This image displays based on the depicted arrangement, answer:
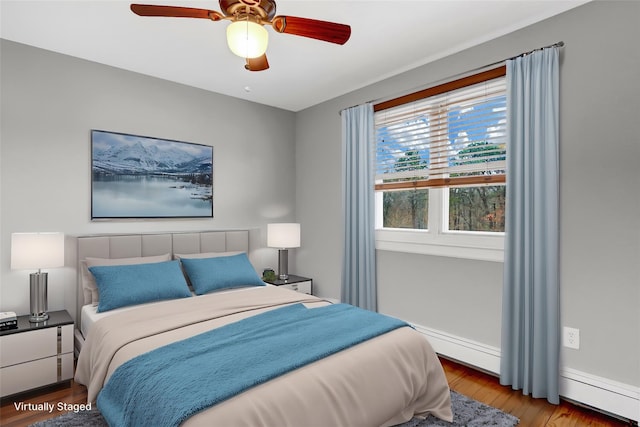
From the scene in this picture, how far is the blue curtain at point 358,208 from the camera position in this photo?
3.60m

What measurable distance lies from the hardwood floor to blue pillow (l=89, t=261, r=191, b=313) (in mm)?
631

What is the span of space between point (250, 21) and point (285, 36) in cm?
103

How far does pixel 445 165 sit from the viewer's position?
122 inches

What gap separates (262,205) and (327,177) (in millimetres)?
874

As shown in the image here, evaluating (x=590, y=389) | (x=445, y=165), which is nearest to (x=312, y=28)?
(x=445, y=165)

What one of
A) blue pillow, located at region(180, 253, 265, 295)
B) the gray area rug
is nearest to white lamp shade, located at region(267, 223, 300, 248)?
blue pillow, located at region(180, 253, 265, 295)

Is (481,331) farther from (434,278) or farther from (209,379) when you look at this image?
(209,379)

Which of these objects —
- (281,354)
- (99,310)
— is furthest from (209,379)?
(99,310)

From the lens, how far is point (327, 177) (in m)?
4.20

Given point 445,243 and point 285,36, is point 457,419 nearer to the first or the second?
point 445,243

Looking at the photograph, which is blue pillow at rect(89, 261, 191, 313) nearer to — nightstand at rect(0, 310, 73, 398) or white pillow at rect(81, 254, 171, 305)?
white pillow at rect(81, 254, 171, 305)

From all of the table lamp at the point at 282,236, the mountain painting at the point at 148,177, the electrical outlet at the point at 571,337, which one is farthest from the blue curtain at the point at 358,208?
the electrical outlet at the point at 571,337

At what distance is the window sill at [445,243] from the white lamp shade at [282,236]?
97 cm

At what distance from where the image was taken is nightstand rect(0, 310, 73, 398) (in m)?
2.37
